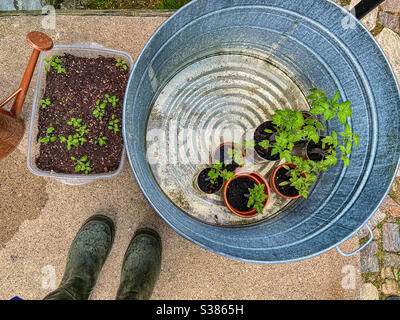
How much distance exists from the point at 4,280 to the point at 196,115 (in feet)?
5.94

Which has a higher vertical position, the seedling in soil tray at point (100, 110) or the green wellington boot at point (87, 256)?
the seedling in soil tray at point (100, 110)

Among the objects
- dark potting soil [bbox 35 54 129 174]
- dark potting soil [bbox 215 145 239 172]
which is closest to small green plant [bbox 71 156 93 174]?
dark potting soil [bbox 35 54 129 174]

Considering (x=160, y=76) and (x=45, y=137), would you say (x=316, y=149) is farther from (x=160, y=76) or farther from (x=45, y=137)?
(x=45, y=137)

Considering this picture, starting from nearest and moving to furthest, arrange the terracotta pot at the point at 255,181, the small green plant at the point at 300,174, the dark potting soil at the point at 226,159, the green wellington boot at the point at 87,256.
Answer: the small green plant at the point at 300,174 < the green wellington boot at the point at 87,256 < the terracotta pot at the point at 255,181 < the dark potting soil at the point at 226,159

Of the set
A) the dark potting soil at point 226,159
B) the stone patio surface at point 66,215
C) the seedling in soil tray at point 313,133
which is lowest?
the stone patio surface at point 66,215

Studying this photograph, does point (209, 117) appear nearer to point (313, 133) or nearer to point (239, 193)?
point (239, 193)

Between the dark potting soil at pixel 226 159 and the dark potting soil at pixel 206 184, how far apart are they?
103mm

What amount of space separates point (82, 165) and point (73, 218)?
17.8 inches

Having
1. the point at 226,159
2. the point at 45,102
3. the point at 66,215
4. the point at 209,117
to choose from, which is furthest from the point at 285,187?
the point at 45,102

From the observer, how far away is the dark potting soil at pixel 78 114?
5.82 feet

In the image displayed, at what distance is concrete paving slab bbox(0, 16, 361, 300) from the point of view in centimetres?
195

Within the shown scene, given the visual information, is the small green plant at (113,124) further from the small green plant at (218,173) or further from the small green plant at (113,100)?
the small green plant at (218,173)

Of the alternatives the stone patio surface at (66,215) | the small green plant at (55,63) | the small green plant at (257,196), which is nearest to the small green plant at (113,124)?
the stone patio surface at (66,215)
